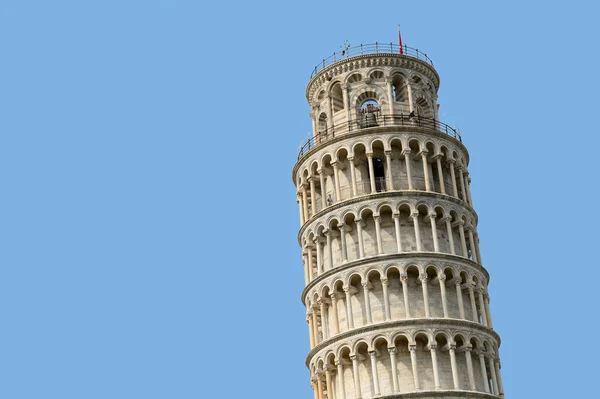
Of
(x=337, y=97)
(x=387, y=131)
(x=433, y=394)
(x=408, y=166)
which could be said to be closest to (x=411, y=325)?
(x=433, y=394)

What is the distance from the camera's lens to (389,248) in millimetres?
66938

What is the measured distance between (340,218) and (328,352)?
8.30 m

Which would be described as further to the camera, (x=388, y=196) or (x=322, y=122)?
(x=322, y=122)

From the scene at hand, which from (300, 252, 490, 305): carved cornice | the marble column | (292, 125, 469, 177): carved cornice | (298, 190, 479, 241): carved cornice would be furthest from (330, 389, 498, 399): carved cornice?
(292, 125, 469, 177): carved cornice

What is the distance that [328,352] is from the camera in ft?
218

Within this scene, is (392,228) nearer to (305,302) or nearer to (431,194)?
(431,194)

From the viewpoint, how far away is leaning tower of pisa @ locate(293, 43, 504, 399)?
64.3m

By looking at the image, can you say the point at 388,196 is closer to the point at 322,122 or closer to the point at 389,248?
the point at 389,248

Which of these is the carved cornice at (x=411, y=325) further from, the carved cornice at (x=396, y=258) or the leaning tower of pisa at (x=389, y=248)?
the carved cornice at (x=396, y=258)

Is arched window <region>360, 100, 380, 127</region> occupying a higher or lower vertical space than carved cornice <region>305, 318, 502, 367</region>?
higher

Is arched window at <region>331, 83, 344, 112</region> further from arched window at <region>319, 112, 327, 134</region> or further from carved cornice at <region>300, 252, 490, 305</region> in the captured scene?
carved cornice at <region>300, 252, 490, 305</region>

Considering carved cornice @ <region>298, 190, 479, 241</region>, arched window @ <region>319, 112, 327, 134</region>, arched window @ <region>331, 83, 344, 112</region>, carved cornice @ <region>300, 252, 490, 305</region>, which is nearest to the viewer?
carved cornice @ <region>300, 252, 490, 305</region>

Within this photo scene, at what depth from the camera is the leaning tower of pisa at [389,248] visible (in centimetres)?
6431

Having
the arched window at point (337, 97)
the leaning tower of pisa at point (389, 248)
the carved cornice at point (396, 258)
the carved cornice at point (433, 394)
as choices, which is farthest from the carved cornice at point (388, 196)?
the carved cornice at point (433, 394)
